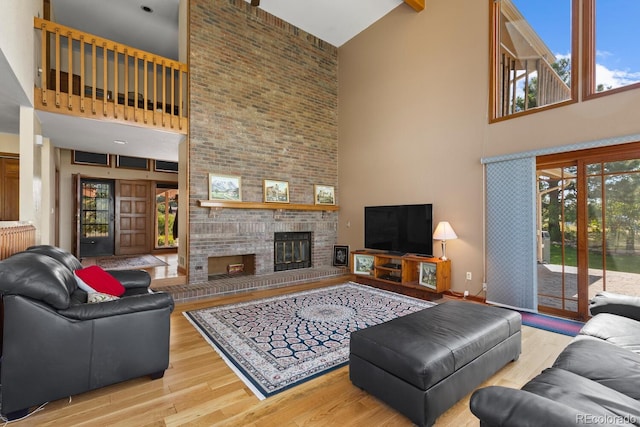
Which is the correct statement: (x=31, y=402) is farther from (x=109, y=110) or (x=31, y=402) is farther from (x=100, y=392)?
(x=109, y=110)

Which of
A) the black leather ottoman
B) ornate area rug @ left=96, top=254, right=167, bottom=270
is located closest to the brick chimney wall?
ornate area rug @ left=96, top=254, right=167, bottom=270

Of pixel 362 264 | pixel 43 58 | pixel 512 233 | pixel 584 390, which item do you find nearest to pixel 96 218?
pixel 43 58

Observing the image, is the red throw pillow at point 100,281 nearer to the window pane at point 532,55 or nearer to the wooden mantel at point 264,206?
the wooden mantel at point 264,206

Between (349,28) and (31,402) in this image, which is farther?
(349,28)

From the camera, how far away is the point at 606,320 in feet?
6.68

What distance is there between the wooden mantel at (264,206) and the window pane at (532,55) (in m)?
3.36

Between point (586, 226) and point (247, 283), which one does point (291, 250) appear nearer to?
point (247, 283)

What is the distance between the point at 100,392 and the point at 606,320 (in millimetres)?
3455

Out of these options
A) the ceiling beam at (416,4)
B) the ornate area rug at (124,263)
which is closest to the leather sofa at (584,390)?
the ceiling beam at (416,4)

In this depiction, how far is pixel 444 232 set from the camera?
4328mm

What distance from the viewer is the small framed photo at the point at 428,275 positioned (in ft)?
14.4

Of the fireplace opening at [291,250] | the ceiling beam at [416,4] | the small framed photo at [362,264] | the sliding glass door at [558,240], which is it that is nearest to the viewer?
the sliding glass door at [558,240]

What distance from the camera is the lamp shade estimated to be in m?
4.30

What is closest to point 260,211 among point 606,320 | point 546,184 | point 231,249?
point 231,249
